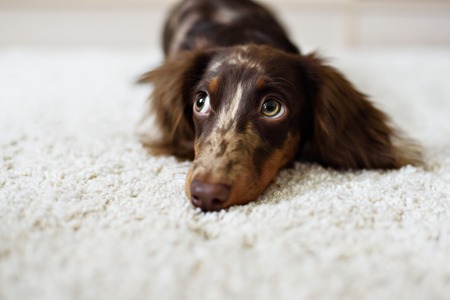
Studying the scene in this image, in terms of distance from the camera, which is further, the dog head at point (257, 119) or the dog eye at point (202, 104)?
the dog eye at point (202, 104)

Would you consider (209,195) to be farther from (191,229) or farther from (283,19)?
(283,19)

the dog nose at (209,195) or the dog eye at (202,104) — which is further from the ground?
the dog eye at (202,104)

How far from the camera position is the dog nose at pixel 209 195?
3.56 feet

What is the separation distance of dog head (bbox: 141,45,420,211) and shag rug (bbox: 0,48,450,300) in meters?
0.07

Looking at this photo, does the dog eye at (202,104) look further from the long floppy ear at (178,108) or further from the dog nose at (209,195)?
the dog nose at (209,195)

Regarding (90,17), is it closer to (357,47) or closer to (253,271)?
(357,47)

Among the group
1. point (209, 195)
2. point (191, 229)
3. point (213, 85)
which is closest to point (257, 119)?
point (213, 85)

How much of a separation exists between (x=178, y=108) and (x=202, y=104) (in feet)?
0.70

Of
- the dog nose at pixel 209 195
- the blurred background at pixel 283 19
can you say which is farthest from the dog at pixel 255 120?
the blurred background at pixel 283 19

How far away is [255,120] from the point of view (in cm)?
133

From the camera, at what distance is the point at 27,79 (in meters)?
2.65

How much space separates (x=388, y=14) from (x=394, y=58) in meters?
1.29

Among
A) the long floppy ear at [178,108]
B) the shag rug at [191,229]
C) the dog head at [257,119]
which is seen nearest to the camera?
the shag rug at [191,229]

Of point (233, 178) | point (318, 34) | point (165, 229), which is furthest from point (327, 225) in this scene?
point (318, 34)
